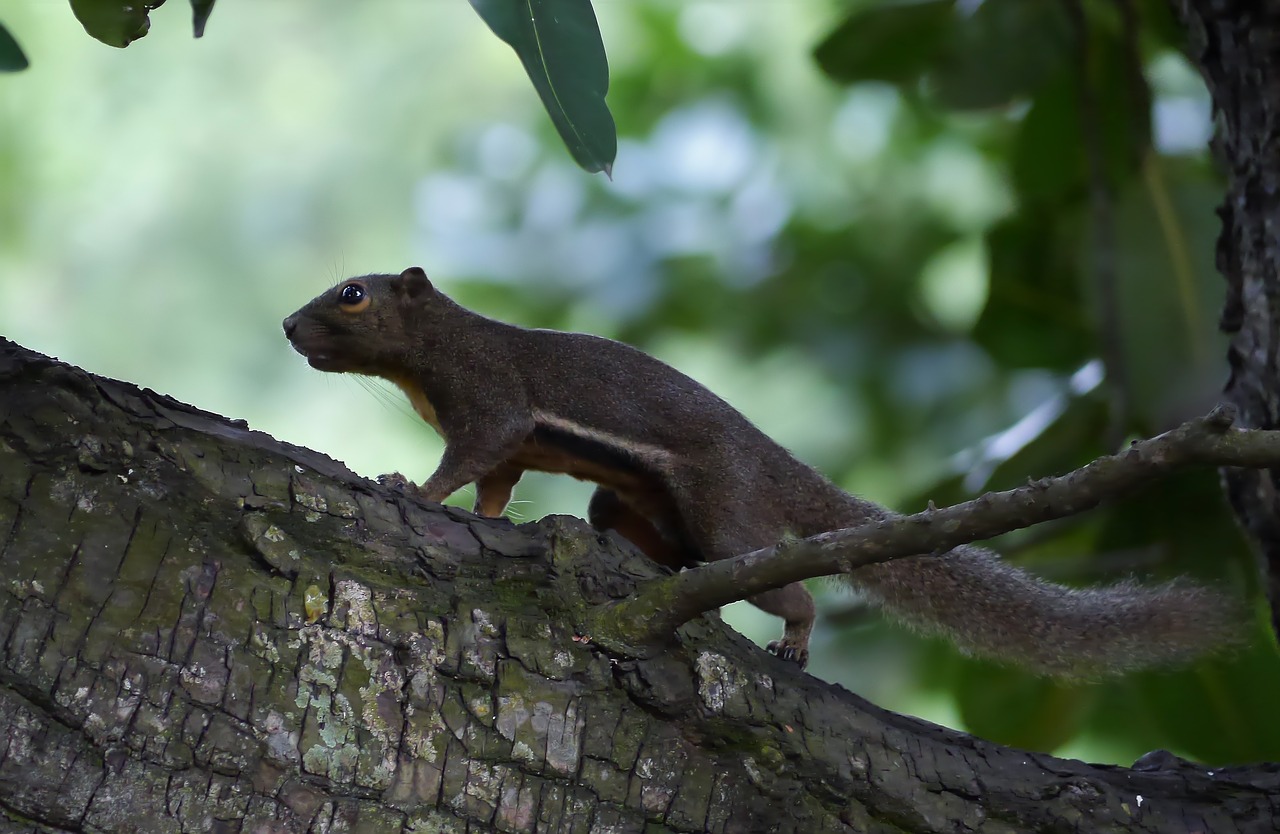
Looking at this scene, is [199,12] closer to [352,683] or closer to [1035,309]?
[352,683]

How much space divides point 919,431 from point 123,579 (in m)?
3.89

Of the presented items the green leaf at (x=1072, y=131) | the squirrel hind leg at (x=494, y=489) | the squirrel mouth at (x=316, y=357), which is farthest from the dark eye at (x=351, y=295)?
the green leaf at (x=1072, y=131)

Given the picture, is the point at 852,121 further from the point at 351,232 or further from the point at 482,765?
the point at 482,765

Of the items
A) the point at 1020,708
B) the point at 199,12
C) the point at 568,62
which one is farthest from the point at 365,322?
the point at 1020,708

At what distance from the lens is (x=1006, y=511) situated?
199 cm

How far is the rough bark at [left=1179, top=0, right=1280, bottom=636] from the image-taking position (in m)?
3.36

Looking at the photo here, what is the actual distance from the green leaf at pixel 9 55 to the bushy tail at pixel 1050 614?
2.33 metres

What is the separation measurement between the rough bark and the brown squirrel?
1.04 ft

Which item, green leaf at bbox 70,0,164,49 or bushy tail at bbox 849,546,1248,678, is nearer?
green leaf at bbox 70,0,164,49

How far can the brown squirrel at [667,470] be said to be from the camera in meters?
3.41

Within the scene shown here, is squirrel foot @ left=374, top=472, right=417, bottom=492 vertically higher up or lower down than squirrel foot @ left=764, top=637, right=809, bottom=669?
higher up

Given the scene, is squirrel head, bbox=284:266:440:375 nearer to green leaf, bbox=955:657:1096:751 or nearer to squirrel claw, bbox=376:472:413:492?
squirrel claw, bbox=376:472:413:492

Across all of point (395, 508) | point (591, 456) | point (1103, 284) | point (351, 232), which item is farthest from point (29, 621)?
point (351, 232)

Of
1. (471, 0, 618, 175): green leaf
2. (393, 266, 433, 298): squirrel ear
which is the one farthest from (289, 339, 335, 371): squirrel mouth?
(471, 0, 618, 175): green leaf
